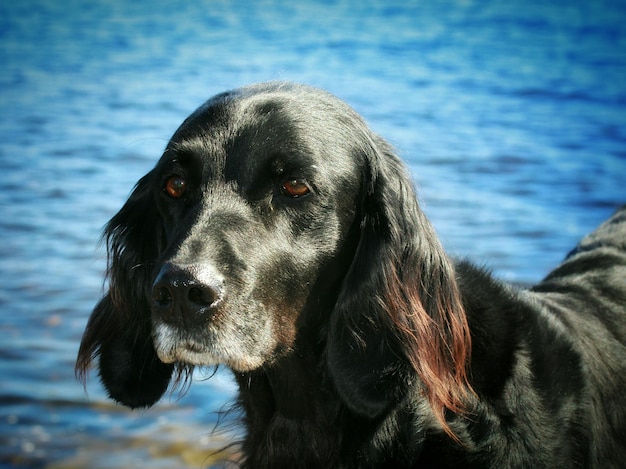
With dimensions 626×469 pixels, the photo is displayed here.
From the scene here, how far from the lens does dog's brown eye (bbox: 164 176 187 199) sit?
3.29 meters

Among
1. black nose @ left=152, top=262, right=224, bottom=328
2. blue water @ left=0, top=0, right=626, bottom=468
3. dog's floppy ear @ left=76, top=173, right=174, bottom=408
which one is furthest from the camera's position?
blue water @ left=0, top=0, right=626, bottom=468

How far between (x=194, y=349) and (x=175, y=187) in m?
0.68

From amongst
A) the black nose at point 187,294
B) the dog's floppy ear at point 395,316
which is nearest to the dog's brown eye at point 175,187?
the black nose at point 187,294

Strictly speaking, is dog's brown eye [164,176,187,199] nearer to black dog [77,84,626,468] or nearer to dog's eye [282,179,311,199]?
black dog [77,84,626,468]

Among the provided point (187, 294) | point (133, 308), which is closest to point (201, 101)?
point (133, 308)

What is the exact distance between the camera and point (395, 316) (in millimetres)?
3219

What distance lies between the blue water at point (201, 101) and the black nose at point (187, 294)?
124 cm

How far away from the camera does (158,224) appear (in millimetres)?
3654

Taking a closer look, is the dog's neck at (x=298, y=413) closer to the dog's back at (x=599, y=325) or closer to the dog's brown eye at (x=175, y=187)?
the dog's brown eye at (x=175, y=187)

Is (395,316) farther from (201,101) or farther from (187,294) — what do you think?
(201,101)

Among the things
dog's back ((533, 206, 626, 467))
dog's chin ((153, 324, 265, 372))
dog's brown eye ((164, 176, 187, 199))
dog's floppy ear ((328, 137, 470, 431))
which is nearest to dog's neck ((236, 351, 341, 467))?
dog's floppy ear ((328, 137, 470, 431))

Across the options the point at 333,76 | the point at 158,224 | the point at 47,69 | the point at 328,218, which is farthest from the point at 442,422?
the point at 47,69

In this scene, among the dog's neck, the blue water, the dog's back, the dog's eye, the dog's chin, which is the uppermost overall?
the dog's eye

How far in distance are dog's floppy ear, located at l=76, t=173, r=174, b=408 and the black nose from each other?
0.81m
